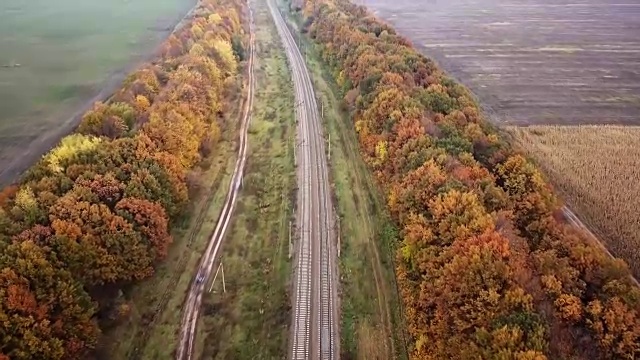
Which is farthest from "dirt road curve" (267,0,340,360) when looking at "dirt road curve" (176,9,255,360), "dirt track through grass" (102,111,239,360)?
"dirt track through grass" (102,111,239,360)

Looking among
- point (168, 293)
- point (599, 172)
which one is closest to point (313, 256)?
point (168, 293)

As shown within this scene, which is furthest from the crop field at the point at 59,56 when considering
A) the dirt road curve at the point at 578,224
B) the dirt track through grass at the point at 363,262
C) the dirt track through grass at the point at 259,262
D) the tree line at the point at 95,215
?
the dirt road curve at the point at 578,224

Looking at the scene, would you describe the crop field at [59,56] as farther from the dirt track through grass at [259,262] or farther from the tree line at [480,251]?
the tree line at [480,251]

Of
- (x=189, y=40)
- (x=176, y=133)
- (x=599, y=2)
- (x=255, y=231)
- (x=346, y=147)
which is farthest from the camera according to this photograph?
(x=599, y=2)

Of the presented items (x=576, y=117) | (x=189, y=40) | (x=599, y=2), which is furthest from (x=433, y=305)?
(x=599, y=2)

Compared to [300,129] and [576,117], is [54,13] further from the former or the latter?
[576,117]

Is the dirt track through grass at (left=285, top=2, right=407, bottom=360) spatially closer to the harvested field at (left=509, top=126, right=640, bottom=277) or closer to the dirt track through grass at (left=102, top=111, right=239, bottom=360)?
the dirt track through grass at (left=102, top=111, right=239, bottom=360)
